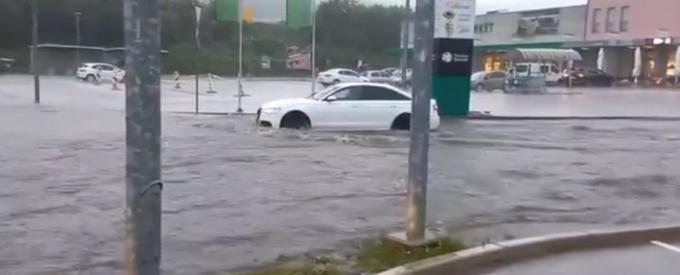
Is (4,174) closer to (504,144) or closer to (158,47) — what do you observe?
(158,47)

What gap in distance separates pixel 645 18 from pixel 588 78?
11.4 meters

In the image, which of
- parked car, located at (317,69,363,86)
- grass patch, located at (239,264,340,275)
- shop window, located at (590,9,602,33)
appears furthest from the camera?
shop window, located at (590,9,602,33)

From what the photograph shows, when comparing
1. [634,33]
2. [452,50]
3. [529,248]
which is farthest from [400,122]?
[634,33]

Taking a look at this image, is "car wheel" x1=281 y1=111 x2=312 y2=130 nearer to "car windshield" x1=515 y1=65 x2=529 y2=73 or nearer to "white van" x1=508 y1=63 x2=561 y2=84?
"white van" x1=508 y1=63 x2=561 y2=84

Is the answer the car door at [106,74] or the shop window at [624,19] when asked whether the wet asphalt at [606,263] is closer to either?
the car door at [106,74]

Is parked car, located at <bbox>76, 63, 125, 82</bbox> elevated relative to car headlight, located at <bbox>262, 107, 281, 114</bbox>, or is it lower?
lower

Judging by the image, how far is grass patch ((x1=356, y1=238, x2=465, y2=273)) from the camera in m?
7.25

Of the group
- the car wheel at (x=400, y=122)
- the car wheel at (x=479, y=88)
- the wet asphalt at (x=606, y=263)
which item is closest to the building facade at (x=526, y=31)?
the car wheel at (x=479, y=88)

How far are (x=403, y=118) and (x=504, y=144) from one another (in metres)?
3.59

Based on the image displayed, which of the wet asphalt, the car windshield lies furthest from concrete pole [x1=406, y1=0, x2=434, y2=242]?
the car windshield

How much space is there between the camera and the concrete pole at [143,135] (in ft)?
15.3

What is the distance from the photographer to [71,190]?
11578 mm

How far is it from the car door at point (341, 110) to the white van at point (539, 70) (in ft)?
139

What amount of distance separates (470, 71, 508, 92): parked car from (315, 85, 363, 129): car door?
4002cm
